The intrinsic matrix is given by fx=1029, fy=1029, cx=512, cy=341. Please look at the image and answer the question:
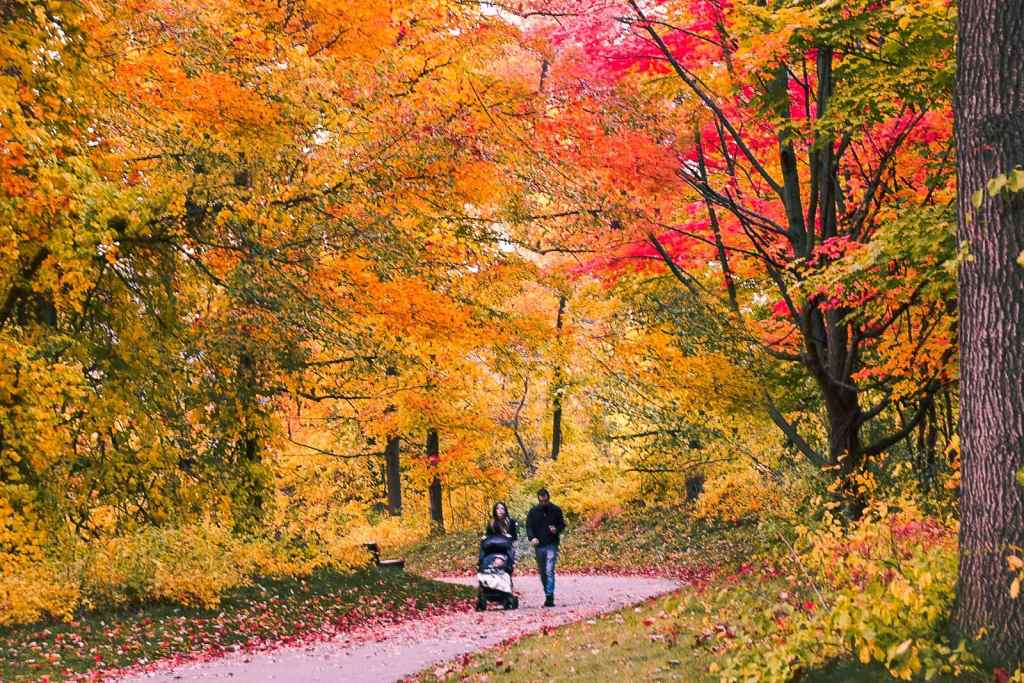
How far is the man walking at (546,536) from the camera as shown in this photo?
15992 mm

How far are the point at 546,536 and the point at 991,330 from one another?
35.7 feet

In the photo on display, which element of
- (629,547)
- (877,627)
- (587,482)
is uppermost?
(877,627)

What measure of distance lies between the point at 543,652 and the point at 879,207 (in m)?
7.03

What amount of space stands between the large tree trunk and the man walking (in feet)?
33.9

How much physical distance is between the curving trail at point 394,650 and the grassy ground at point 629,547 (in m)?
8.15

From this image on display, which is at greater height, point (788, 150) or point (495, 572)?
point (788, 150)

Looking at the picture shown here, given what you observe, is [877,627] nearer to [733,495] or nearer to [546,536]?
[546,536]

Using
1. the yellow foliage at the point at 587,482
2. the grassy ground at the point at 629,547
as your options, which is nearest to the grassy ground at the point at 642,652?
the grassy ground at the point at 629,547

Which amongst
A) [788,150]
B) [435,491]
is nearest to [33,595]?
[788,150]

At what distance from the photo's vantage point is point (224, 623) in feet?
43.7

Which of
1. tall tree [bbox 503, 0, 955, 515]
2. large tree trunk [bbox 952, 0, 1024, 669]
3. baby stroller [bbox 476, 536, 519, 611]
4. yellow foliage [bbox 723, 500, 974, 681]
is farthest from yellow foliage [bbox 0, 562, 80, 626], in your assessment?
large tree trunk [bbox 952, 0, 1024, 669]

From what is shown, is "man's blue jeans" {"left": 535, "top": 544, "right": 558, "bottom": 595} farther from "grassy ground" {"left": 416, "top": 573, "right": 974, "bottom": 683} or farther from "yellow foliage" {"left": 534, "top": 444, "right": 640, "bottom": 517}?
"yellow foliage" {"left": 534, "top": 444, "right": 640, "bottom": 517}

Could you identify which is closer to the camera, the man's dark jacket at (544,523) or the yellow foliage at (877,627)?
the yellow foliage at (877,627)

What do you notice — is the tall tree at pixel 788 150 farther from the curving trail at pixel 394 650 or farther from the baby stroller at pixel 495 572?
the baby stroller at pixel 495 572
